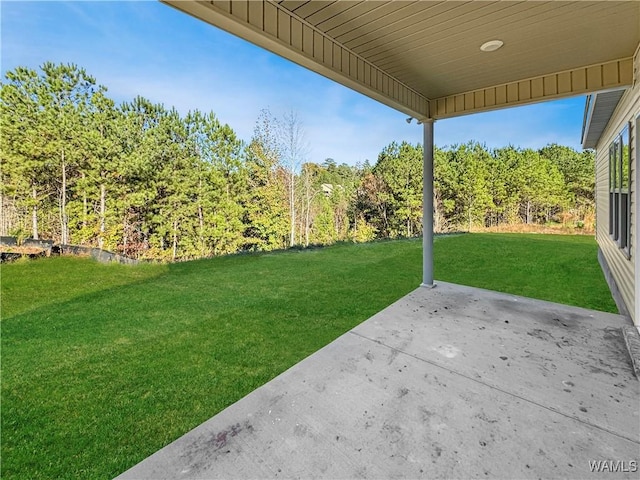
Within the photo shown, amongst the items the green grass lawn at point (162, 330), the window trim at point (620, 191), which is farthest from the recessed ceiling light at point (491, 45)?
the green grass lawn at point (162, 330)

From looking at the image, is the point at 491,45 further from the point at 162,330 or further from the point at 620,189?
the point at 162,330

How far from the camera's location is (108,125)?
23.6 ft

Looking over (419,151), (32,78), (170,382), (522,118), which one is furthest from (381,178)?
(170,382)

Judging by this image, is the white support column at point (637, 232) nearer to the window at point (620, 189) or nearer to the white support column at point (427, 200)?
the window at point (620, 189)

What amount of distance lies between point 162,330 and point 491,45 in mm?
4010

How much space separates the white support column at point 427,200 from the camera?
12.5 feet

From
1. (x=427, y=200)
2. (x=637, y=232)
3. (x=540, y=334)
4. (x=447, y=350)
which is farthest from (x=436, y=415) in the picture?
(x=427, y=200)

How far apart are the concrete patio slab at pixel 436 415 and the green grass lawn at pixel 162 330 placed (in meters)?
0.45

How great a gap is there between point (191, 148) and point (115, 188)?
7.55 ft

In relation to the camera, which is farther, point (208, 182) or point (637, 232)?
point (208, 182)

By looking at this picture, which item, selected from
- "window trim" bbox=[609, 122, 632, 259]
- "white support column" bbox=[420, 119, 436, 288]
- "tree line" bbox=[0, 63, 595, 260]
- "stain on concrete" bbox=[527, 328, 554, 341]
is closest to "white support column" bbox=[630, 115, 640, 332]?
"window trim" bbox=[609, 122, 632, 259]

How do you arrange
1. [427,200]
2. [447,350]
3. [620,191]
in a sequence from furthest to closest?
[427,200], [620,191], [447,350]

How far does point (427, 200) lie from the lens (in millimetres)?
3906

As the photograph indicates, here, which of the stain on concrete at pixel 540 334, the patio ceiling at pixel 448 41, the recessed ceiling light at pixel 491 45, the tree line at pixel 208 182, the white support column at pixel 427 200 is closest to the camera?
the patio ceiling at pixel 448 41
